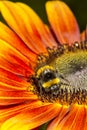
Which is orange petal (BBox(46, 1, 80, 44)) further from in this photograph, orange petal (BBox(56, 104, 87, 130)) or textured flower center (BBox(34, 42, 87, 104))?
orange petal (BBox(56, 104, 87, 130))

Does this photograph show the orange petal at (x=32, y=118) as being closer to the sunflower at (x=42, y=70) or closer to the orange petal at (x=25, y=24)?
the sunflower at (x=42, y=70)

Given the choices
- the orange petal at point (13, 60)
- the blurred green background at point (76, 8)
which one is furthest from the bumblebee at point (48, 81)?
the blurred green background at point (76, 8)

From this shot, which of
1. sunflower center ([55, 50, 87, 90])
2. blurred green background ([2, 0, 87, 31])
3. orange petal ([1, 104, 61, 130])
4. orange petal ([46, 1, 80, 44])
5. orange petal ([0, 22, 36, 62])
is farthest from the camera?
blurred green background ([2, 0, 87, 31])

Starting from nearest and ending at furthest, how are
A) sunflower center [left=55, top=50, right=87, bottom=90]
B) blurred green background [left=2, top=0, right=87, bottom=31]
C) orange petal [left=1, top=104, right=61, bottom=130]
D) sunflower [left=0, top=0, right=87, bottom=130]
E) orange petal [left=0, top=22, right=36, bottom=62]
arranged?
orange petal [left=1, top=104, right=61, bottom=130] < sunflower [left=0, top=0, right=87, bottom=130] < sunflower center [left=55, top=50, right=87, bottom=90] < orange petal [left=0, top=22, right=36, bottom=62] < blurred green background [left=2, top=0, right=87, bottom=31]

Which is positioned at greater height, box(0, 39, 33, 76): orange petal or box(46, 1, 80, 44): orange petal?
box(46, 1, 80, 44): orange petal

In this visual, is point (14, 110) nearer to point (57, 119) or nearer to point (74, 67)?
point (57, 119)

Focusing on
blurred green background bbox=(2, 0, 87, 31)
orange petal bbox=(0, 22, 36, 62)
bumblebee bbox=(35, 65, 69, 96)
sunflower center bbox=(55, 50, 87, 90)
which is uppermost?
blurred green background bbox=(2, 0, 87, 31)

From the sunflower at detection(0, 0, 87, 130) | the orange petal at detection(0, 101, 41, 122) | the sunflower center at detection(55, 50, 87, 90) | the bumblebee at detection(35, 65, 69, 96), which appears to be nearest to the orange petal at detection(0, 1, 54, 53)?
the sunflower at detection(0, 0, 87, 130)

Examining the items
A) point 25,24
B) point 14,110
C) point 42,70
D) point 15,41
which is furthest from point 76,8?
point 14,110
